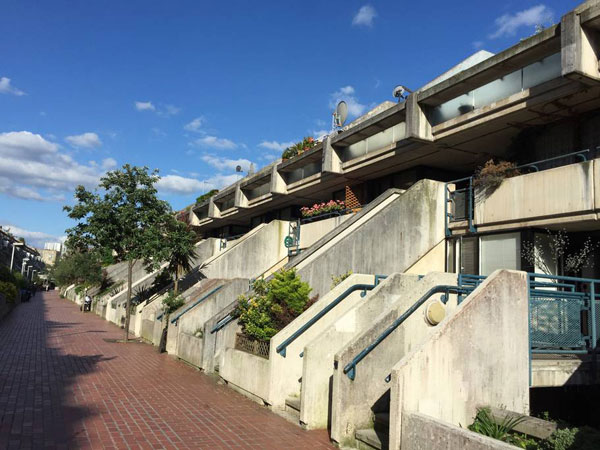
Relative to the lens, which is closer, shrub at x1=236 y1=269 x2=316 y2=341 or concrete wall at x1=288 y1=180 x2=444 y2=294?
shrub at x1=236 y1=269 x2=316 y2=341

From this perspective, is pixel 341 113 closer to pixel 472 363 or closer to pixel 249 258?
pixel 249 258

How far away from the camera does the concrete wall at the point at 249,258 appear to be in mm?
19547

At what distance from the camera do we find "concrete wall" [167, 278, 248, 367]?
12.1m

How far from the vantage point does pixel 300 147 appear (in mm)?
19625

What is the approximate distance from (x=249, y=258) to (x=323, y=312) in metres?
11.8

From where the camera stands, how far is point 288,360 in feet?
25.8

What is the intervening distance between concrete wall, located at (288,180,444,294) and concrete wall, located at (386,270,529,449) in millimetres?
5361

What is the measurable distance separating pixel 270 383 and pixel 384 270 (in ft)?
15.7

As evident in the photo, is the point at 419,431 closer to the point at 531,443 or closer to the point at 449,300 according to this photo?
the point at 531,443

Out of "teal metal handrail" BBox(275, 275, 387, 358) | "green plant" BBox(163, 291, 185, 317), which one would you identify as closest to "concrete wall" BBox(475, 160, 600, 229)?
"teal metal handrail" BBox(275, 275, 387, 358)

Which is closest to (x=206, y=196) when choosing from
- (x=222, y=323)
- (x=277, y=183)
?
(x=277, y=183)

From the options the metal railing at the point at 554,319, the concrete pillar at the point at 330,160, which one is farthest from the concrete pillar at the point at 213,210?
the metal railing at the point at 554,319

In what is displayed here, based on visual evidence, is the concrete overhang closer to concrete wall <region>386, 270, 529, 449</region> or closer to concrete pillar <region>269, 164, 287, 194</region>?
concrete wall <region>386, 270, 529, 449</region>

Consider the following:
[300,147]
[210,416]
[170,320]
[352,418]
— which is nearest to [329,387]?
[352,418]
